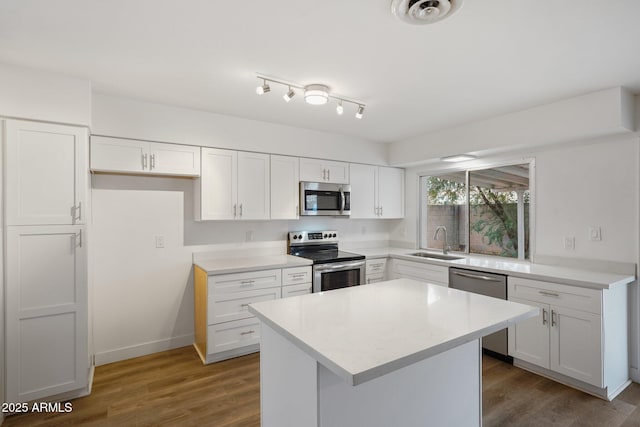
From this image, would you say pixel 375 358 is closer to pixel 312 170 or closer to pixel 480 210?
Result: pixel 312 170

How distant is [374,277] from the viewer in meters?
4.17

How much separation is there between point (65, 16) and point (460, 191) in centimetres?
412

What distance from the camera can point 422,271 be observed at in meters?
3.81

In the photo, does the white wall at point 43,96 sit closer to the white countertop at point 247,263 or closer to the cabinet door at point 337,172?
the white countertop at point 247,263

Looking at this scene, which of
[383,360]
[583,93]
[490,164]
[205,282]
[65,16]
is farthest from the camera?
[490,164]

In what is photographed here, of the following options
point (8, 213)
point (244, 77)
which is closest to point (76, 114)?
point (8, 213)

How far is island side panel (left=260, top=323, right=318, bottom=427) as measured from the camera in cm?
134

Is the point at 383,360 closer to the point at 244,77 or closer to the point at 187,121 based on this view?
the point at 244,77

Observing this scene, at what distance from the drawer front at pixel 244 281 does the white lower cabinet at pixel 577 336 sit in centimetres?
228

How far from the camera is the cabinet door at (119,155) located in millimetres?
2793

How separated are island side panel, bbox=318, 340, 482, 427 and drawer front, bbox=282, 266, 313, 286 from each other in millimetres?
1958

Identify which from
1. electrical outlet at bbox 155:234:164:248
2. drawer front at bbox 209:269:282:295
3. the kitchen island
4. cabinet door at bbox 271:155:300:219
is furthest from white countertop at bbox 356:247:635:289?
electrical outlet at bbox 155:234:164:248

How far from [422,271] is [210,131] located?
2.79 m

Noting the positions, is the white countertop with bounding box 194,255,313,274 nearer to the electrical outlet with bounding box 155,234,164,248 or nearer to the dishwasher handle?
the electrical outlet with bounding box 155,234,164,248
